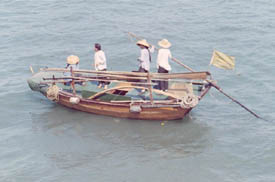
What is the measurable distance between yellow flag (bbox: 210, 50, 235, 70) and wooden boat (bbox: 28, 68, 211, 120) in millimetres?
525

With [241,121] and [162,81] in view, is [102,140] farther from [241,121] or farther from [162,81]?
[241,121]

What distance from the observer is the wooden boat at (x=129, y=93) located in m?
13.2

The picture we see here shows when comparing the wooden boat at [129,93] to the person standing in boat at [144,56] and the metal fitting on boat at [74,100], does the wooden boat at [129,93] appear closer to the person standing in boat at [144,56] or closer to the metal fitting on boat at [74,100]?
the metal fitting on boat at [74,100]

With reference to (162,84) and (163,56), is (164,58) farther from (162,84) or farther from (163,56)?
(162,84)

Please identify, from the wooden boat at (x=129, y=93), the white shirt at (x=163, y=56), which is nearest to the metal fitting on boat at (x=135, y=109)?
the wooden boat at (x=129, y=93)

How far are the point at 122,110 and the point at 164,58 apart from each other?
219cm

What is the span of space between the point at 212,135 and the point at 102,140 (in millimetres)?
3515

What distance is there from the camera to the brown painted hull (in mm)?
13531

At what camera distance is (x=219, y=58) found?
13.2m

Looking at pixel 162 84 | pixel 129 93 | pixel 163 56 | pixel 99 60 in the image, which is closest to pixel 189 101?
pixel 162 84

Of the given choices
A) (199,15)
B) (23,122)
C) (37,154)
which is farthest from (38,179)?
(199,15)

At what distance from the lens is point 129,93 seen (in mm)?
14234

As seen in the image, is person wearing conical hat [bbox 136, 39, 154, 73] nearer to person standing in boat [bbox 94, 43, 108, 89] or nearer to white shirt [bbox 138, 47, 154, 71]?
white shirt [bbox 138, 47, 154, 71]

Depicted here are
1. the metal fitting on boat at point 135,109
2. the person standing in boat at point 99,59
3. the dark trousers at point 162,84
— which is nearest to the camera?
the metal fitting on boat at point 135,109
